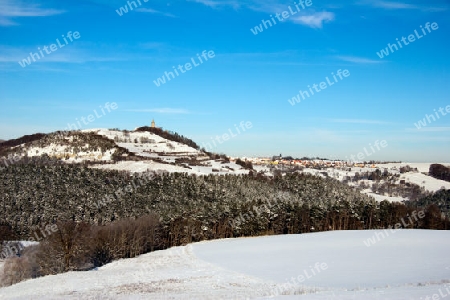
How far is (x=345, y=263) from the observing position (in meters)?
53.9

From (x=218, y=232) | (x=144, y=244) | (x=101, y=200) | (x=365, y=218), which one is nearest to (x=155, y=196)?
(x=101, y=200)

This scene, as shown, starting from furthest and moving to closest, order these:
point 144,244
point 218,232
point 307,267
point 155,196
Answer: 1. point 155,196
2. point 218,232
3. point 144,244
4. point 307,267

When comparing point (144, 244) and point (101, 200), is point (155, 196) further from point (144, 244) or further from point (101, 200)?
point (144, 244)

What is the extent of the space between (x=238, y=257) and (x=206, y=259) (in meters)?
4.78

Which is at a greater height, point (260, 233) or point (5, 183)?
point (5, 183)

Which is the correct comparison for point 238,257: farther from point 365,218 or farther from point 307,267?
point 365,218

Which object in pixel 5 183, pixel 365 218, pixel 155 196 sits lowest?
pixel 365 218

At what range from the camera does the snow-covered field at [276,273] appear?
1339 inches

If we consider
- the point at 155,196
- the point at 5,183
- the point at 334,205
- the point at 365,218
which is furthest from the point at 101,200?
the point at 365,218

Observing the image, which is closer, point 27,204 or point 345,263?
point 345,263

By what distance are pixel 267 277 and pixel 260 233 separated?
156ft

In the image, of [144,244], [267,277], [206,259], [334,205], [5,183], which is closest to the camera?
[267,277]

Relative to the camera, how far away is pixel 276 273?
4906 cm

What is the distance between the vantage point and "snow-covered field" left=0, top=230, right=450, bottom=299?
34000mm
